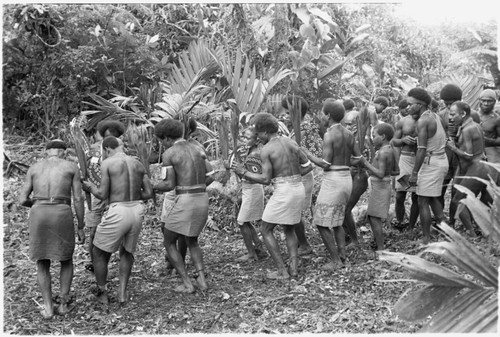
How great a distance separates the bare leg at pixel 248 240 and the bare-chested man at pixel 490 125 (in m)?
3.08

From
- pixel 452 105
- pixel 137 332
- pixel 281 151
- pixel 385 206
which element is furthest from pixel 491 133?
pixel 137 332

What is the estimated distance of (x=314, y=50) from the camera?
966 cm

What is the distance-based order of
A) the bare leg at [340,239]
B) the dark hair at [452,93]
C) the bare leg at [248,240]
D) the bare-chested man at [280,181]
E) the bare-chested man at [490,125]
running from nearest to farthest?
the bare-chested man at [280,181] → the bare leg at [340,239] → the bare leg at [248,240] → the bare-chested man at [490,125] → the dark hair at [452,93]

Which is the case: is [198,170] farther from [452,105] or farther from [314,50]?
[314,50]

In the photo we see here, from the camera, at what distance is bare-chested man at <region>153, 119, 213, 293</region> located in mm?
5875

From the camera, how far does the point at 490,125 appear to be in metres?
7.17

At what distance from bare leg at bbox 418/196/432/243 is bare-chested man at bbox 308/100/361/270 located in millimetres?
1095

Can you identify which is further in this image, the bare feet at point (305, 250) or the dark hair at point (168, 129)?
the bare feet at point (305, 250)

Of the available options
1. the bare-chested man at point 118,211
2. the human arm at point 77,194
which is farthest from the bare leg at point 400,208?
the human arm at point 77,194

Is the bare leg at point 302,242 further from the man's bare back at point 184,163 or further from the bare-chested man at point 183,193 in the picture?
the man's bare back at point 184,163

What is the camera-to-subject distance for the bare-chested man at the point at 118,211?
553 cm

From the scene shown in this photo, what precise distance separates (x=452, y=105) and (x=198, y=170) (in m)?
3.27

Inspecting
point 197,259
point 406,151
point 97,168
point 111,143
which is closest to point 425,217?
point 406,151

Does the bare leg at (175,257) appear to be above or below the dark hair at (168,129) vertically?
below
